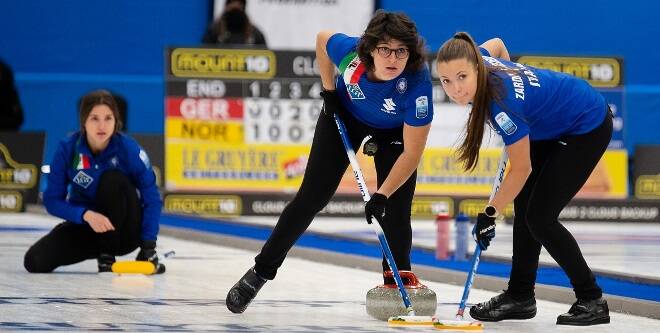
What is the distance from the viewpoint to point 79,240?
8.10m

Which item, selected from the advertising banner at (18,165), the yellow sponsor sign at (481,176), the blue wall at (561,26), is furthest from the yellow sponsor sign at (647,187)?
the advertising banner at (18,165)

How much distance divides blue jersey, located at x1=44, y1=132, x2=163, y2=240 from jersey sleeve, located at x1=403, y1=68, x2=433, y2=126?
8.05 feet

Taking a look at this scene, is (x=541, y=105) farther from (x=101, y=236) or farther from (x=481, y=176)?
(x=481, y=176)

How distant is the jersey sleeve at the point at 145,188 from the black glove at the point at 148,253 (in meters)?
0.03

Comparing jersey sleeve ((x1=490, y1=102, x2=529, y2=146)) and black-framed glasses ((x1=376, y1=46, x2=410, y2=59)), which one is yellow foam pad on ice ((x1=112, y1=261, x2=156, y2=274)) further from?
jersey sleeve ((x1=490, y1=102, x2=529, y2=146))

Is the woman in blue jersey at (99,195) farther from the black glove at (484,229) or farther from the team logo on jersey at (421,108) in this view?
the black glove at (484,229)

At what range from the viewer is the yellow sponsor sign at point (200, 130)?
42.5 ft

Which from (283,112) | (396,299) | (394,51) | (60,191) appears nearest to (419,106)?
(394,51)

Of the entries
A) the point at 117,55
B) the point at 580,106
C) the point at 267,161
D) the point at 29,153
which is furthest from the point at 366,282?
the point at 117,55

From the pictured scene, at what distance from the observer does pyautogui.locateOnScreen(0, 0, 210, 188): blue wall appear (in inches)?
642

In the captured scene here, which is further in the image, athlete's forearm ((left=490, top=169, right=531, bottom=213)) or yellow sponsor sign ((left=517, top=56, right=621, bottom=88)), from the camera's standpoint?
yellow sponsor sign ((left=517, top=56, right=621, bottom=88))

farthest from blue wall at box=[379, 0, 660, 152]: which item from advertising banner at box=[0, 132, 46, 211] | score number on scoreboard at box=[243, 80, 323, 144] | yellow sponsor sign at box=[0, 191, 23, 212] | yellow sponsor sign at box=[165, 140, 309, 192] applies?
yellow sponsor sign at box=[0, 191, 23, 212]

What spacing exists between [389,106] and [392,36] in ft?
0.99

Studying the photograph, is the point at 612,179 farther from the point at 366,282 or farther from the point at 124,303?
the point at 124,303
